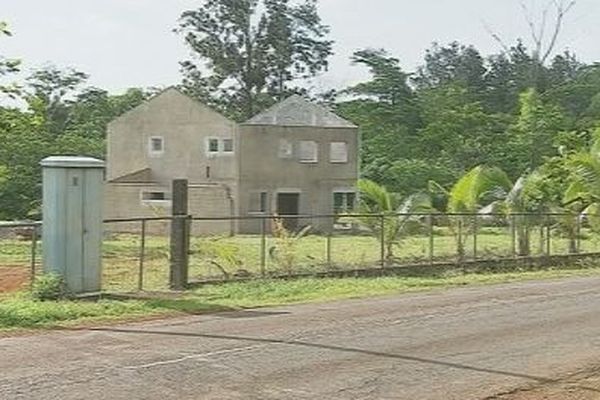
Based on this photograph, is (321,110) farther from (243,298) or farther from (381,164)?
(243,298)

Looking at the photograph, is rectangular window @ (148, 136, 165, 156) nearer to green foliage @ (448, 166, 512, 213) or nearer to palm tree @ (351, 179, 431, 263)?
green foliage @ (448, 166, 512, 213)

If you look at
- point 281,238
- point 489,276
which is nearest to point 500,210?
point 489,276

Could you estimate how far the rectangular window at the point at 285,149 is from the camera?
53.1 metres

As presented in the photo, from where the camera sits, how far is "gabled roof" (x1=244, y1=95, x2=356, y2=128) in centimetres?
5366

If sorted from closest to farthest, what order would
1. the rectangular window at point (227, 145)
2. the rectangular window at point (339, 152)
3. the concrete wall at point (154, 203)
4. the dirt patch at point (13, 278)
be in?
the dirt patch at point (13, 278) < the concrete wall at point (154, 203) < the rectangular window at point (227, 145) < the rectangular window at point (339, 152)

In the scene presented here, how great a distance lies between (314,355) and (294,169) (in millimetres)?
41885

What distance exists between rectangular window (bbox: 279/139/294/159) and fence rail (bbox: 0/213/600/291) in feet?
53.5

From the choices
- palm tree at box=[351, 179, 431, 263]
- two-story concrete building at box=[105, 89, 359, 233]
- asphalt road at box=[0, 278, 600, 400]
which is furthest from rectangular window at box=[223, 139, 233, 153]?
asphalt road at box=[0, 278, 600, 400]

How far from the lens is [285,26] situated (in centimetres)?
8088

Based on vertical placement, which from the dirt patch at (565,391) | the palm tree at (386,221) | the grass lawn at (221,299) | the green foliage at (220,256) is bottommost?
the dirt patch at (565,391)

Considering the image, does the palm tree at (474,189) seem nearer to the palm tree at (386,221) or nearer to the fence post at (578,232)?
the palm tree at (386,221)

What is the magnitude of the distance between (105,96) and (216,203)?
34765mm

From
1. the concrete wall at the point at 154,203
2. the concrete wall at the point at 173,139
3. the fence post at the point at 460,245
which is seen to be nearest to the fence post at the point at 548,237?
the fence post at the point at 460,245

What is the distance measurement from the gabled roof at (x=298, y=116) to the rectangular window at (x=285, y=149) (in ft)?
2.97
